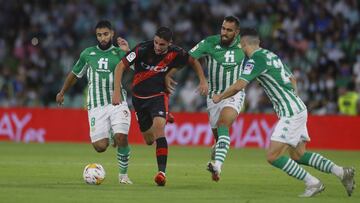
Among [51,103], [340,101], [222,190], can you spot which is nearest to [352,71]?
[340,101]

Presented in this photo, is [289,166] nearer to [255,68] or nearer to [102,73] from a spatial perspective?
[255,68]

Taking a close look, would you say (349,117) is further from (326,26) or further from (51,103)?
(51,103)

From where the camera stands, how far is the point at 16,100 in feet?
97.1

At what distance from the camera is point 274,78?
12023 mm

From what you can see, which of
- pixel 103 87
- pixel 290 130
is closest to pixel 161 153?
pixel 103 87

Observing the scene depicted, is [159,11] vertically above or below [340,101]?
above

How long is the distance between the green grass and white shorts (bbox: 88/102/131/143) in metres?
0.75

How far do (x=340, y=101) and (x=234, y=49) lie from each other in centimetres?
1116

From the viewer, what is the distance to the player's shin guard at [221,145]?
13.6 m

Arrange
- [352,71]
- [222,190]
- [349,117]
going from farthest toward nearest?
[352,71]
[349,117]
[222,190]

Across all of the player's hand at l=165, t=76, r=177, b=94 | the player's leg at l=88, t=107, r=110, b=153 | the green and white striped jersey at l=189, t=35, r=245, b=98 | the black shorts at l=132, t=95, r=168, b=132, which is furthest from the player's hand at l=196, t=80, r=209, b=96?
the player's leg at l=88, t=107, r=110, b=153

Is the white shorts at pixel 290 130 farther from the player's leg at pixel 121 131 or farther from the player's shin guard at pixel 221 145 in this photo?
the player's leg at pixel 121 131

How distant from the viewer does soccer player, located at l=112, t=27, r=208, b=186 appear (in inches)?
532

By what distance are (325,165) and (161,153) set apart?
2451 millimetres
